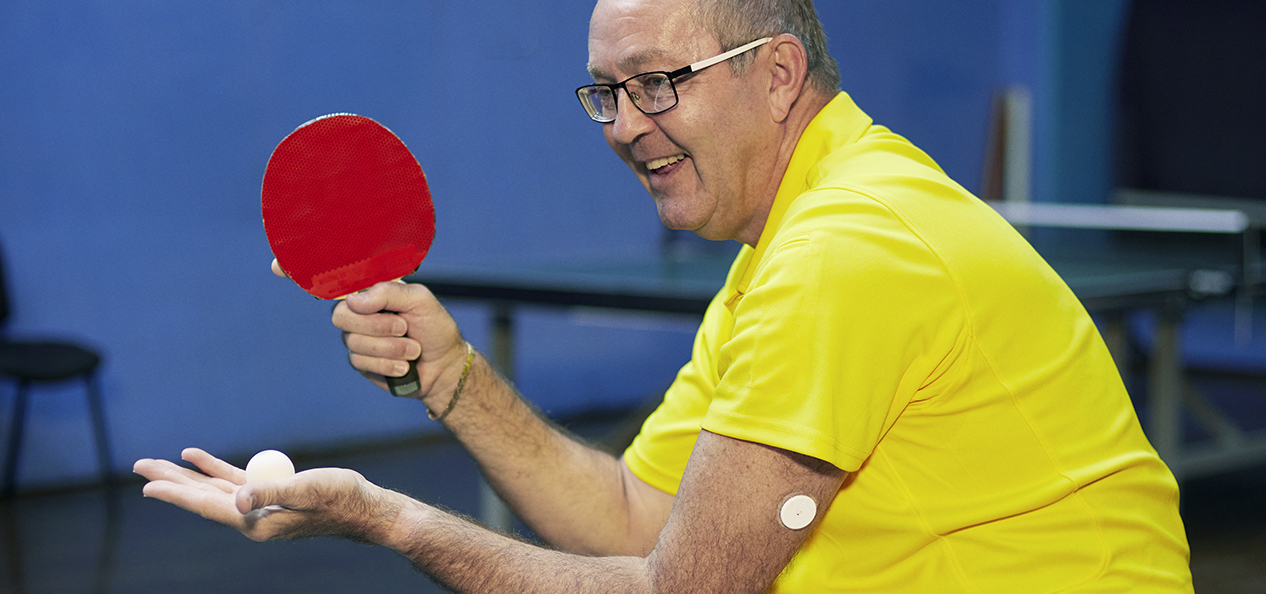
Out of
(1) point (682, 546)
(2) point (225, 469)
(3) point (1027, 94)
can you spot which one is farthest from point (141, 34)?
(3) point (1027, 94)

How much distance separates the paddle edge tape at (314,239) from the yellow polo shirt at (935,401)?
514 mm

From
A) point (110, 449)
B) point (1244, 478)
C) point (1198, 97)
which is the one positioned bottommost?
point (1244, 478)

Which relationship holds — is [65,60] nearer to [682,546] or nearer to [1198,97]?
[682,546]

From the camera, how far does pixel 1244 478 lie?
507 centimetres

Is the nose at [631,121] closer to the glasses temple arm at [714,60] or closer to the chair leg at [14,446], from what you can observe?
the glasses temple arm at [714,60]

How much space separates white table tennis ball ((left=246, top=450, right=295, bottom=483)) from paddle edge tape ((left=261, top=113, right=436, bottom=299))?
23 cm

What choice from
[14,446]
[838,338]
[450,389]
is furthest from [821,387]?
[14,446]

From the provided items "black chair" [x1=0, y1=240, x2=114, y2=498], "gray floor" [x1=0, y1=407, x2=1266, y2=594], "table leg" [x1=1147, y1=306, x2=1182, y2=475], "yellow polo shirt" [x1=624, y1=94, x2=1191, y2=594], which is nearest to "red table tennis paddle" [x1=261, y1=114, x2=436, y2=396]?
"yellow polo shirt" [x1=624, y1=94, x2=1191, y2=594]

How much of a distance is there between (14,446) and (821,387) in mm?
4257

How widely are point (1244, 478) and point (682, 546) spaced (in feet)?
15.1

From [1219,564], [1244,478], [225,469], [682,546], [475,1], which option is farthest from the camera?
[475,1]

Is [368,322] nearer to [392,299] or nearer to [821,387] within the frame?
[392,299]

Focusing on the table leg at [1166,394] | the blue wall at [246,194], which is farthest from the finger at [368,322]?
the blue wall at [246,194]

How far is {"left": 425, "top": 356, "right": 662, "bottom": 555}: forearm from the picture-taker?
66.8 inches
